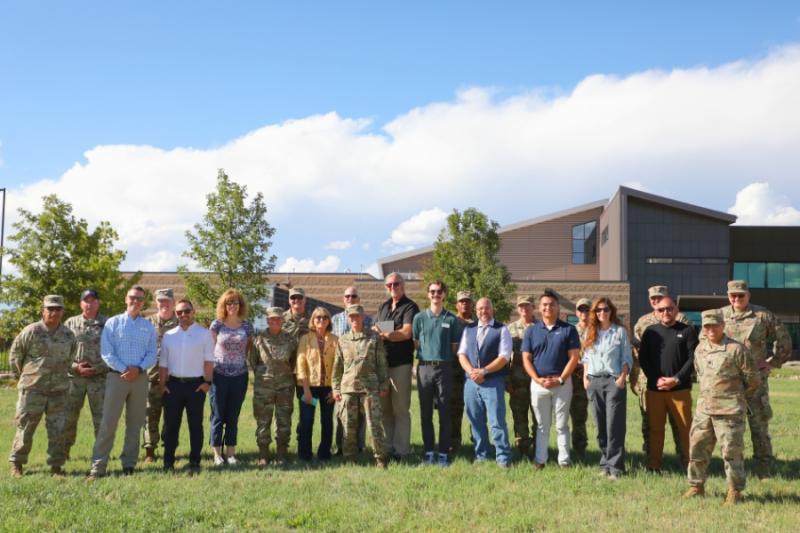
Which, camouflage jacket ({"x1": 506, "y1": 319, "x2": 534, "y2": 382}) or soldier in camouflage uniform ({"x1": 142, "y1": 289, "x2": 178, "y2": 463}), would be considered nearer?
soldier in camouflage uniform ({"x1": 142, "y1": 289, "x2": 178, "y2": 463})

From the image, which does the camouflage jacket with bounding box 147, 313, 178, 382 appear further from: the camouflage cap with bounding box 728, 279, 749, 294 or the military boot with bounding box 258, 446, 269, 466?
the camouflage cap with bounding box 728, 279, 749, 294

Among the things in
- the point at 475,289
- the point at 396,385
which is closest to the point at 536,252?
the point at 475,289

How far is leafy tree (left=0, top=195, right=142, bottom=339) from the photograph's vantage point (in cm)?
2281

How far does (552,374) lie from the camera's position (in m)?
8.47

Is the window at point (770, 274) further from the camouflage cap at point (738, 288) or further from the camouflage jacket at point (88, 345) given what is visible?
the camouflage jacket at point (88, 345)

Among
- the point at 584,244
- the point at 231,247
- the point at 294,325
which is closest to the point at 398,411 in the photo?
the point at 294,325

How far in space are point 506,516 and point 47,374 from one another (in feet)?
18.6

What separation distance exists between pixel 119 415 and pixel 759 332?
7.84 metres

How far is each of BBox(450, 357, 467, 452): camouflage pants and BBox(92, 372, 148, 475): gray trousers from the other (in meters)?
4.12

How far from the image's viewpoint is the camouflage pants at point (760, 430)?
820cm

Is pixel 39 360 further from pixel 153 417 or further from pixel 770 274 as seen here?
pixel 770 274

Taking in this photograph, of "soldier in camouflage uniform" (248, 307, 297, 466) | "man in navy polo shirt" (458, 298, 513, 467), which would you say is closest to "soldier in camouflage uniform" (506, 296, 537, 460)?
"man in navy polo shirt" (458, 298, 513, 467)

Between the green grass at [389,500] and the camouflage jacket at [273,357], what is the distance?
112 cm

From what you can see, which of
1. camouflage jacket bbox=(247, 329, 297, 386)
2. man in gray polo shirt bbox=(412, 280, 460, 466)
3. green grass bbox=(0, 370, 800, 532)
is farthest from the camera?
camouflage jacket bbox=(247, 329, 297, 386)
